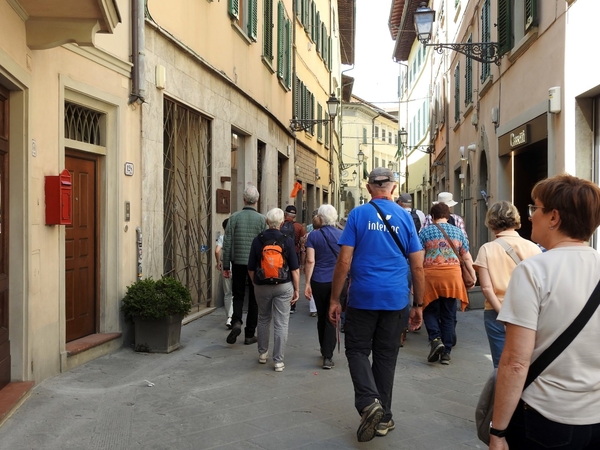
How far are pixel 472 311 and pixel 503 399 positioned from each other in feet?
29.1

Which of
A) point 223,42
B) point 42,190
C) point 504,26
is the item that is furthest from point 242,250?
point 504,26

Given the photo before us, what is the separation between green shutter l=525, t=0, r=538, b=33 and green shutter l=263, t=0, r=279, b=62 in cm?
636

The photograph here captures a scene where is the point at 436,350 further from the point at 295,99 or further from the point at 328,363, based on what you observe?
the point at 295,99

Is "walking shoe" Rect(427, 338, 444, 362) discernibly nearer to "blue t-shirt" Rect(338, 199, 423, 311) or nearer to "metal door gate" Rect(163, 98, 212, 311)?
"blue t-shirt" Rect(338, 199, 423, 311)

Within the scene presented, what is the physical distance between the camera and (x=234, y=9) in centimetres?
1205

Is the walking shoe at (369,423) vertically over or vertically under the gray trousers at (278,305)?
under

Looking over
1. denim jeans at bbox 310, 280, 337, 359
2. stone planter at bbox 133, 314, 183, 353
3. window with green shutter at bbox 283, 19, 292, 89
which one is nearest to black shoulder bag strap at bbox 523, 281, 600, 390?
denim jeans at bbox 310, 280, 337, 359

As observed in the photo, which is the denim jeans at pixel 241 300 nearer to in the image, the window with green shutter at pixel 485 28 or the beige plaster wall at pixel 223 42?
the beige plaster wall at pixel 223 42

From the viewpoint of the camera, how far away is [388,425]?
483cm

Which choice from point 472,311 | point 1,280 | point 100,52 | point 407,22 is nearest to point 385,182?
point 1,280

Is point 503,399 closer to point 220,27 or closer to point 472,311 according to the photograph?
point 472,311

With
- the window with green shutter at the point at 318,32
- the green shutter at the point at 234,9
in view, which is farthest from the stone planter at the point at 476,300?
the window with green shutter at the point at 318,32

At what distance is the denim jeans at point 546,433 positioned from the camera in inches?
92.2

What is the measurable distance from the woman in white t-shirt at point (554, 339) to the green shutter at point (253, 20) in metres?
11.6
